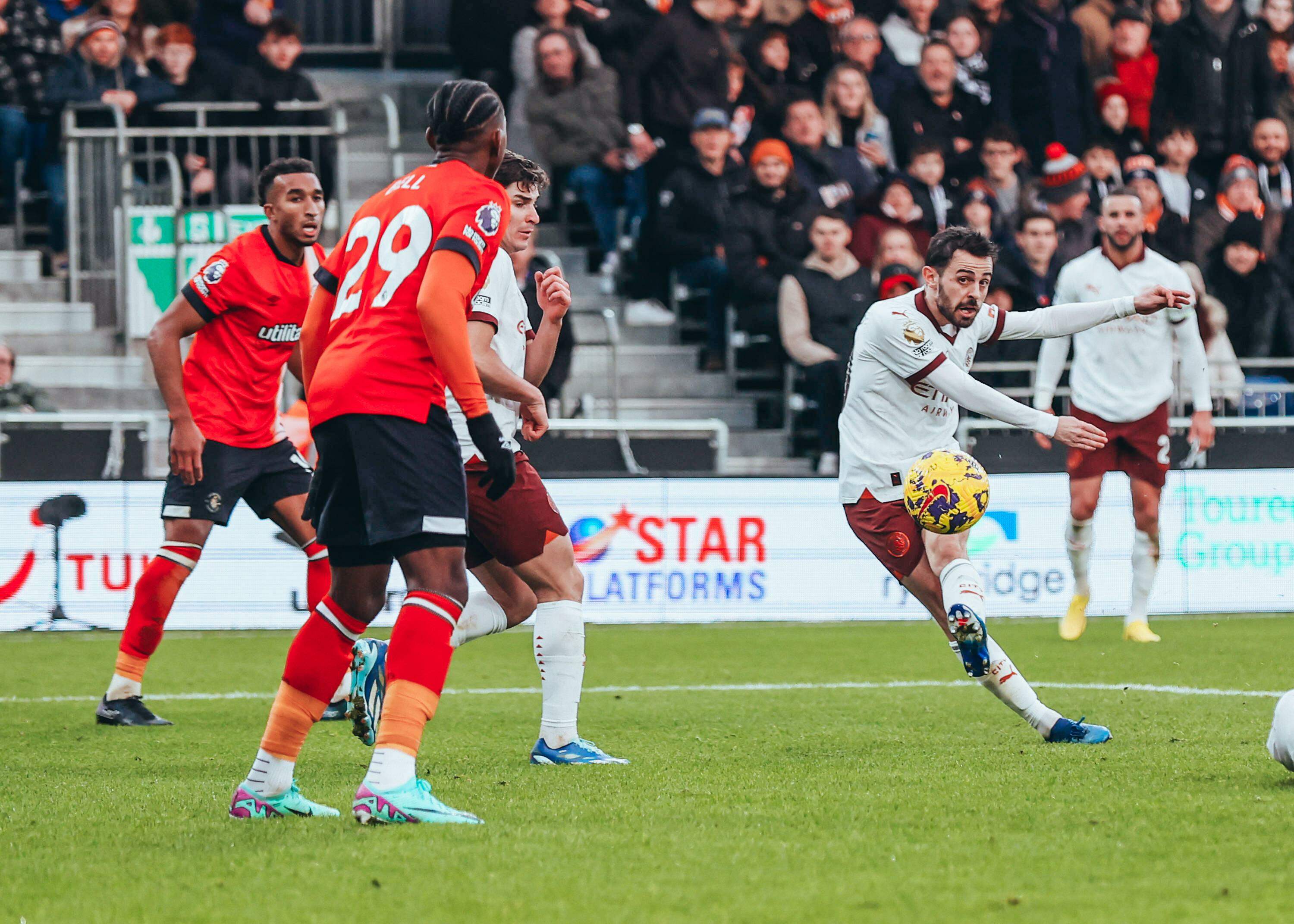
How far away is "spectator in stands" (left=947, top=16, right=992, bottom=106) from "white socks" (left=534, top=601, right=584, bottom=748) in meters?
12.8

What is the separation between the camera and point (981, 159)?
690 inches

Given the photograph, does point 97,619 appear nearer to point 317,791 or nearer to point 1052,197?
point 317,791

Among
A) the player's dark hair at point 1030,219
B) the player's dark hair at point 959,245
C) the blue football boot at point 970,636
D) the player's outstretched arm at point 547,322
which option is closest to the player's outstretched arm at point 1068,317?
the player's dark hair at point 959,245

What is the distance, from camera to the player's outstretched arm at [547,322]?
630 centimetres

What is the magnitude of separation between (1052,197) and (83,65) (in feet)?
29.9

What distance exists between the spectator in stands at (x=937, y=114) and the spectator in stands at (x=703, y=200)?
6.88ft

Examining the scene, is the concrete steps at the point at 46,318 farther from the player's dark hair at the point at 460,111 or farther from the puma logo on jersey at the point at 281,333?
the player's dark hair at the point at 460,111

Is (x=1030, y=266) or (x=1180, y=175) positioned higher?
(x=1180, y=175)

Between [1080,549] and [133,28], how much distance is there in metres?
10.0

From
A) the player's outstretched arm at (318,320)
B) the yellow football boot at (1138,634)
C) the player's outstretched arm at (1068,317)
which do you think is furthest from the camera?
the yellow football boot at (1138,634)

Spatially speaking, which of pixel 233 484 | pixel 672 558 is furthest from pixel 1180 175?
pixel 233 484

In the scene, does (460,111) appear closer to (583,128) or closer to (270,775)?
(270,775)

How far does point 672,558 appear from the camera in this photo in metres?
13.3

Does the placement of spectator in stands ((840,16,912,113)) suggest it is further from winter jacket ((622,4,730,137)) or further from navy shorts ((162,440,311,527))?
navy shorts ((162,440,311,527))
